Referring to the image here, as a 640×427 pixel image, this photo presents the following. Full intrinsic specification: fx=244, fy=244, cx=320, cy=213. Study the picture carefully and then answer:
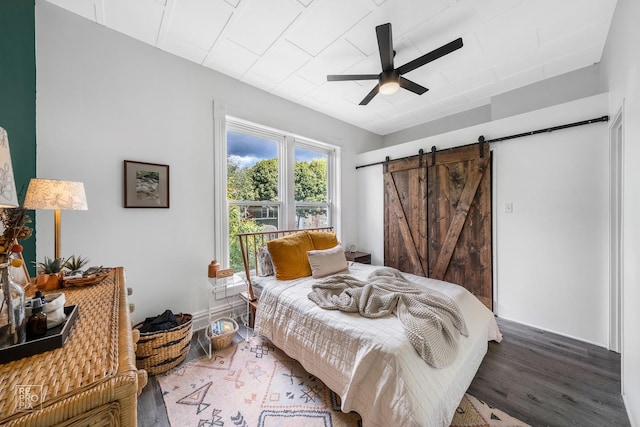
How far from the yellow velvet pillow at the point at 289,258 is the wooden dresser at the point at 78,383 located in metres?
1.70

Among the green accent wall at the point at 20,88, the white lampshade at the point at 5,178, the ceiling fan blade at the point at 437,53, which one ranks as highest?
the ceiling fan blade at the point at 437,53

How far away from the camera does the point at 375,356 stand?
4.56 ft

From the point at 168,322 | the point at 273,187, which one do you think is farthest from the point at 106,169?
the point at 273,187

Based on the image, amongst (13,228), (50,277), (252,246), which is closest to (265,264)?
(252,246)

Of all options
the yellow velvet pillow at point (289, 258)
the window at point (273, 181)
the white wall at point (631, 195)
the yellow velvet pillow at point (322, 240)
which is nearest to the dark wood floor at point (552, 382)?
the white wall at point (631, 195)

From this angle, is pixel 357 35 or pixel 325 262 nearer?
pixel 357 35

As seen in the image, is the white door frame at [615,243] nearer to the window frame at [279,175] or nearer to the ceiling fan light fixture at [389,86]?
the ceiling fan light fixture at [389,86]

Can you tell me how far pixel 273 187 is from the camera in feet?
10.9

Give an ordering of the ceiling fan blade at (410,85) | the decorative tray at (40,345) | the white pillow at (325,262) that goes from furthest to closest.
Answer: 1. the white pillow at (325,262)
2. the ceiling fan blade at (410,85)
3. the decorative tray at (40,345)

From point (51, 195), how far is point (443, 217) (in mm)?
3741

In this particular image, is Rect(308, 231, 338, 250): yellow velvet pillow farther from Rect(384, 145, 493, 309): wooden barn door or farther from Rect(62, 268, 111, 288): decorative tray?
Rect(62, 268, 111, 288): decorative tray

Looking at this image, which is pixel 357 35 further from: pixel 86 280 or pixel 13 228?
pixel 86 280

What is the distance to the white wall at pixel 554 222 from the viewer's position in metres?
2.29

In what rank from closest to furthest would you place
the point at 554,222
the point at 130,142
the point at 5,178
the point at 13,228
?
the point at 5,178 < the point at 13,228 < the point at 130,142 < the point at 554,222
